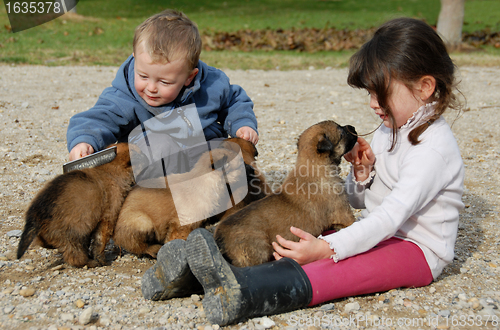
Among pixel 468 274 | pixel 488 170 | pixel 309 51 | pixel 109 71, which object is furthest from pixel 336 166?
pixel 309 51

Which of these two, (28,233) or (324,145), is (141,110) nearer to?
(28,233)

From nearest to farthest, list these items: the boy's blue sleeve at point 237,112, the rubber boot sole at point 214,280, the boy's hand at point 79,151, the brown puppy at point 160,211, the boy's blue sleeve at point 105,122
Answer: the rubber boot sole at point 214,280
the brown puppy at point 160,211
the boy's hand at point 79,151
the boy's blue sleeve at point 105,122
the boy's blue sleeve at point 237,112

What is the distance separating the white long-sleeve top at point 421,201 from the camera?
2.79 m

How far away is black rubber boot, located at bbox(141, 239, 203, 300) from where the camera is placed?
2.65m

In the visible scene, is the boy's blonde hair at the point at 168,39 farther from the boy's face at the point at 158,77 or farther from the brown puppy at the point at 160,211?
the brown puppy at the point at 160,211

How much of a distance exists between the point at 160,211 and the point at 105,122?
1.07 metres

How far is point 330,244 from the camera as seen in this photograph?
9.29 ft

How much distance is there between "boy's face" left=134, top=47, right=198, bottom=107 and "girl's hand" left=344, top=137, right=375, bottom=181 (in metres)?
1.50

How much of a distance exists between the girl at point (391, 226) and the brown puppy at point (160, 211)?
0.75 meters

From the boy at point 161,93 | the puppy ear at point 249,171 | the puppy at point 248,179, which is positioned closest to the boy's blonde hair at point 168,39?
the boy at point 161,93

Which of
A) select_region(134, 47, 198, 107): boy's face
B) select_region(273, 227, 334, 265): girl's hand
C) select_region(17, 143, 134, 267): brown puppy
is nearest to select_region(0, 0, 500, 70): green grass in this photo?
select_region(134, 47, 198, 107): boy's face

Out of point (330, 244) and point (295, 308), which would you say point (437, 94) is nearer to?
point (330, 244)

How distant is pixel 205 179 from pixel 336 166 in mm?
1025

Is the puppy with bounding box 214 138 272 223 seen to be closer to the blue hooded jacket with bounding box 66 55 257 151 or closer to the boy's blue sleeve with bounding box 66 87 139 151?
the blue hooded jacket with bounding box 66 55 257 151
